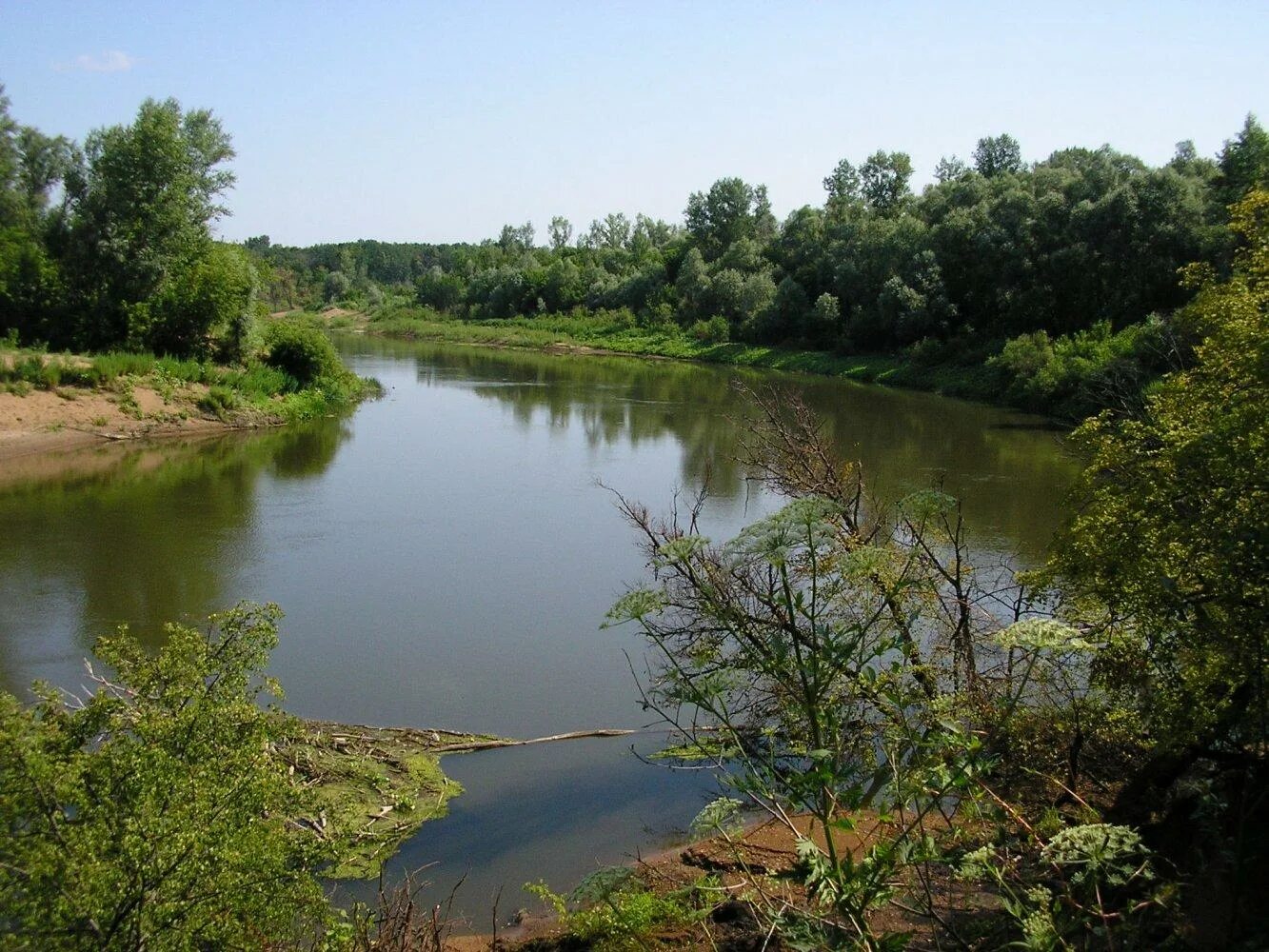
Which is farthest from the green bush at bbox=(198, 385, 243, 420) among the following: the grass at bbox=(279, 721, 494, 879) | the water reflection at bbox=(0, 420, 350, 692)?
the grass at bbox=(279, 721, 494, 879)

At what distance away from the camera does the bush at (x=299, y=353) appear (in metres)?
32.0

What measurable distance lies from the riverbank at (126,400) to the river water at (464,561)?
44.6 inches

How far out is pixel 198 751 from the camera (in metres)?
4.72

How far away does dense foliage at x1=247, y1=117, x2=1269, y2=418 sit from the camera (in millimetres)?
33781

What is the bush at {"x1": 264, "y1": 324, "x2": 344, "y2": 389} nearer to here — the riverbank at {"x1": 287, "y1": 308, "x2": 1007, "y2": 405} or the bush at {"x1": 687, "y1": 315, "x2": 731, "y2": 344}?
the riverbank at {"x1": 287, "y1": 308, "x2": 1007, "y2": 405}

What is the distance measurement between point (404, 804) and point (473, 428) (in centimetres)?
2222

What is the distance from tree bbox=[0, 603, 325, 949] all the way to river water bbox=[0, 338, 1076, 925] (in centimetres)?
302

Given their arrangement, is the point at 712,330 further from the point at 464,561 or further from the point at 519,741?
the point at 519,741

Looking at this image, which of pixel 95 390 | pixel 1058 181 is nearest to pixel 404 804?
pixel 95 390

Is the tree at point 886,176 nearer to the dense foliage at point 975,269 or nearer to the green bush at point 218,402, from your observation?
the dense foliage at point 975,269

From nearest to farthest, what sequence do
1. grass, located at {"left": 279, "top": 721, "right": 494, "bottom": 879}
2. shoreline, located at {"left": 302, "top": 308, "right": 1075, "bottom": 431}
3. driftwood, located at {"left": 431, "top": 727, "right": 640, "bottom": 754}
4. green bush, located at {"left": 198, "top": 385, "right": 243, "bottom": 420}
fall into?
grass, located at {"left": 279, "top": 721, "right": 494, "bottom": 879}, driftwood, located at {"left": 431, "top": 727, "right": 640, "bottom": 754}, green bush, located at {"left": 198, "top": 385, "right": 243, "bottom": 420}, shoreline, located at {"left": 302, "top": 308, "right": 1075, "bottom": 431}

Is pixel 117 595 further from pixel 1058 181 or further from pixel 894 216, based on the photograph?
pixel 894 216

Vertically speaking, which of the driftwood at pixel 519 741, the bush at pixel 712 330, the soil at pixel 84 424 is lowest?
the driftwood at pixel 519 741

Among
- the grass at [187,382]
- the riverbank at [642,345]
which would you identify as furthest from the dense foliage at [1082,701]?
the riverbank at [642,345]
